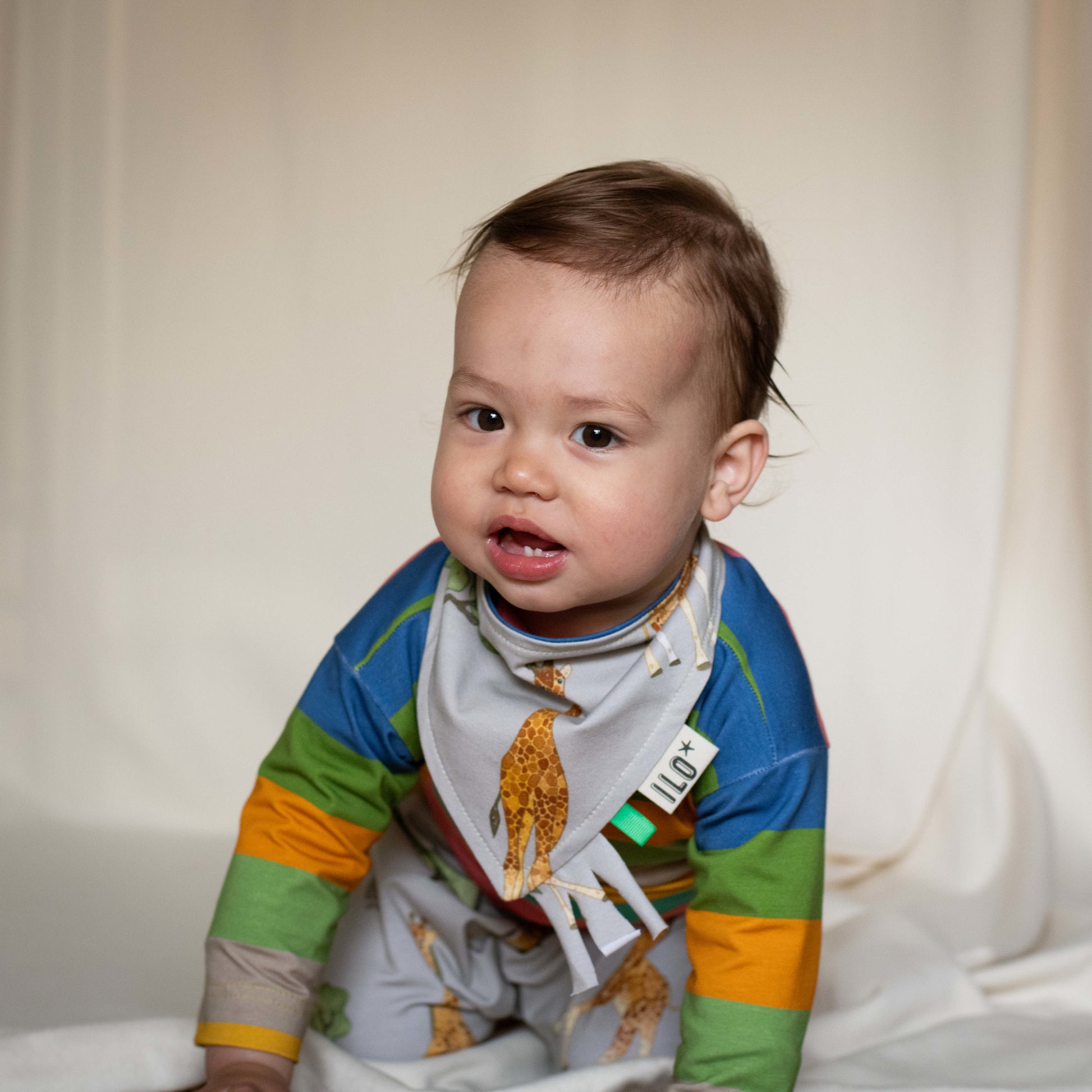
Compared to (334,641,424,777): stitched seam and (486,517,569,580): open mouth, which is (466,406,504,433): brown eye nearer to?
(486,517,569,580): open mouth

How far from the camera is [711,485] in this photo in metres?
1.11

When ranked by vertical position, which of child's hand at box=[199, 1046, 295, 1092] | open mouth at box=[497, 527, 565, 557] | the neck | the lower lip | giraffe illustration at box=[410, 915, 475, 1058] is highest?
open mouth at box=[497, 527, 565, 557]

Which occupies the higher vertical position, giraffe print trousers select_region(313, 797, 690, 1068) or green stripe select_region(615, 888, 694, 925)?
green stripe select_region(615, 888, 694, 925)

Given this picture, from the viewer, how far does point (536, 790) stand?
1.13 meters

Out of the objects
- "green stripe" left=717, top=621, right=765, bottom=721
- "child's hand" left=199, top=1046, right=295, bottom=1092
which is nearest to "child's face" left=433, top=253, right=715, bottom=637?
"green stripe" left=717, top=621, right=765, bottom=721

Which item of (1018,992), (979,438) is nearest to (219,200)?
(979,438)

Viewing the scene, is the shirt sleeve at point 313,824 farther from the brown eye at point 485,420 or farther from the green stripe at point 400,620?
the brown eye at point 485,420

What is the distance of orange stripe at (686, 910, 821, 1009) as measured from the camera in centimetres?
104

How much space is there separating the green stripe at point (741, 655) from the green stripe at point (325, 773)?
0.32m

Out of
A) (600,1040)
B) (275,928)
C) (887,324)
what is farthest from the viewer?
(887,324)

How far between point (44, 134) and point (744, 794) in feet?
5.17

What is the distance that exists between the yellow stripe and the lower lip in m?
0.44

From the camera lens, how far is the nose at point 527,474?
979 mm

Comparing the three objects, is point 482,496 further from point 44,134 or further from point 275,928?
point 44,134
